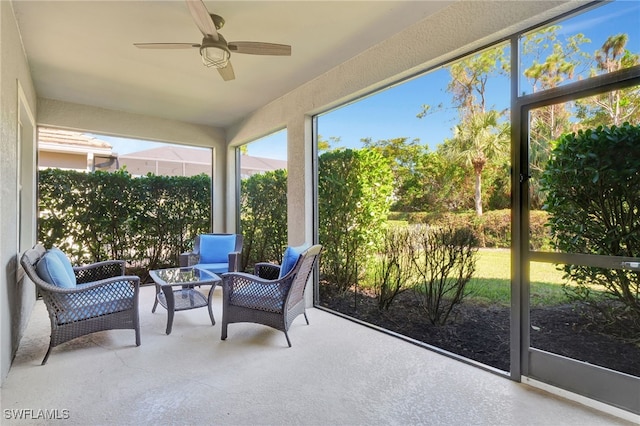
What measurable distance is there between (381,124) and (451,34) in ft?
3.57

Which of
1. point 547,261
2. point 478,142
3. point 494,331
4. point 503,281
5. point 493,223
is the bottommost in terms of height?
point 494,331

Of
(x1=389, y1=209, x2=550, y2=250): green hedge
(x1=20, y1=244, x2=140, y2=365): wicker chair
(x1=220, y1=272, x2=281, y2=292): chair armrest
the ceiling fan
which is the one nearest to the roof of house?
(x1=20, y1=244, x2=140, y2=365): wicker chair

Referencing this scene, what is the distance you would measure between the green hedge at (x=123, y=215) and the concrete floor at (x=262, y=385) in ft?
7.17

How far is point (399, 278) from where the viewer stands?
10.7ft

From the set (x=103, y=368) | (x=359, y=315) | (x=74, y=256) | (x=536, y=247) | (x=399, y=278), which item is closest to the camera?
(x=536, y=247)

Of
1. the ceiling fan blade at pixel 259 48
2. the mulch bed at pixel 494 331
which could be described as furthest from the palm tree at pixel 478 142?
the ceiling fan blade at pixel 259 48

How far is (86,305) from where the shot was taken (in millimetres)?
2621

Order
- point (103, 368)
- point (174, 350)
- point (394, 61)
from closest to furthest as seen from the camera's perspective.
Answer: point (103, 368) < point (174, 350) < point (394, 61)

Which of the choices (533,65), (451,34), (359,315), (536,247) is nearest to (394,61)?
(451,34)

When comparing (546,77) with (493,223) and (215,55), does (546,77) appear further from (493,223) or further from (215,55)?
(215,55)

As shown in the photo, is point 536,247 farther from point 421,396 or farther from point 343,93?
point 343,93

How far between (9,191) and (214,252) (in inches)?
99.7

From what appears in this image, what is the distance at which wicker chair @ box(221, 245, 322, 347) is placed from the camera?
111 inches

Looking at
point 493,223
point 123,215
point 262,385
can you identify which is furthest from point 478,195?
point 123,215
